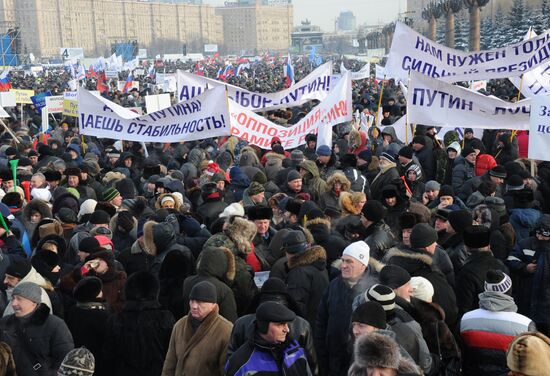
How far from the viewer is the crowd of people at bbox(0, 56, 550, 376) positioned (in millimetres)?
3885

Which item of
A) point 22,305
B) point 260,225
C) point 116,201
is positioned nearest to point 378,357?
point 22,305

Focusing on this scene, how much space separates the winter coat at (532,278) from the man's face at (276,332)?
84.7 inches

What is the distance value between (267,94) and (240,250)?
6106mm

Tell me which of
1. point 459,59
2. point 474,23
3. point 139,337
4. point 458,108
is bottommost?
point 139,337

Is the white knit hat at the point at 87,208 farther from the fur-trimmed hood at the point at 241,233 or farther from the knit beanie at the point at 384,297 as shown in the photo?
the knit beanie at the point at 384,297

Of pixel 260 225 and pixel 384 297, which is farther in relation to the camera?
pixel 260 225

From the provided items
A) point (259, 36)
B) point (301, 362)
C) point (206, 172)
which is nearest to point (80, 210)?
point (206, 172)

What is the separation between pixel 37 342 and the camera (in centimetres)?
440

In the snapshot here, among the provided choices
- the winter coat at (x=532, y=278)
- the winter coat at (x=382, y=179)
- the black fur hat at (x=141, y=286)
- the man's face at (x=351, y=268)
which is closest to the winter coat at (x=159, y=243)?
the black fur hat at (x=141, y=286)

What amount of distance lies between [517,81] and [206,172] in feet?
17.6

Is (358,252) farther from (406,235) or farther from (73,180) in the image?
(73,180)

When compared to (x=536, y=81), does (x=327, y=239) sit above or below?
below

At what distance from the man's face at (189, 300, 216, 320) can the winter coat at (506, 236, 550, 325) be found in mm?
2205

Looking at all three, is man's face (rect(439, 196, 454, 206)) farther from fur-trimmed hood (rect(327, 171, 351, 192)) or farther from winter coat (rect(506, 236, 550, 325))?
winter coat (rect(506, 236, 550, 325))
